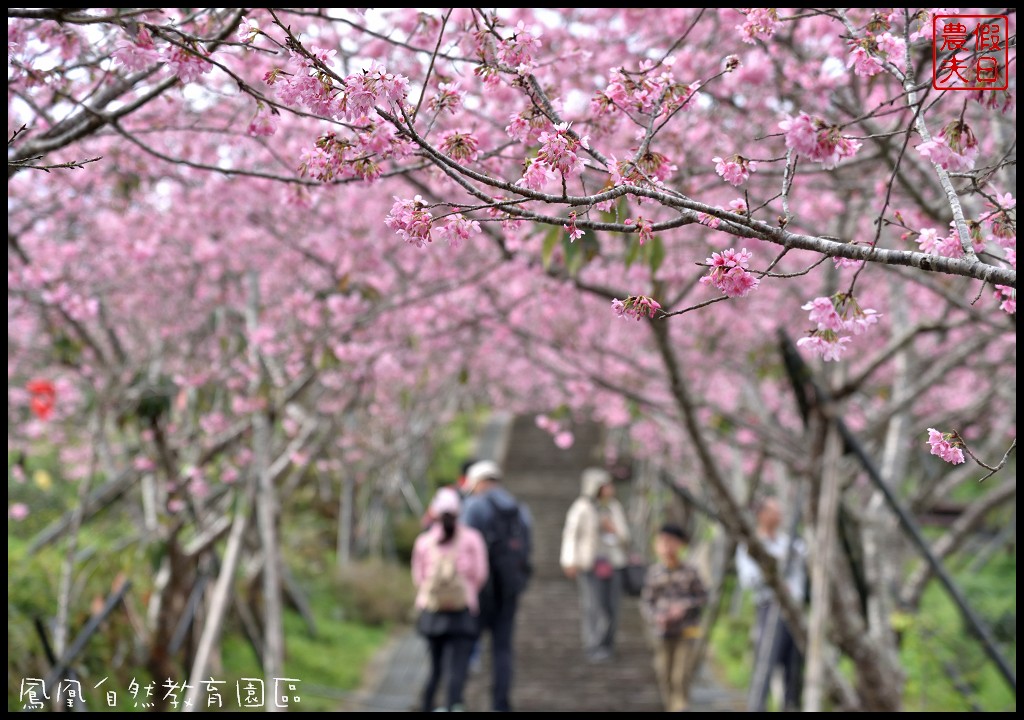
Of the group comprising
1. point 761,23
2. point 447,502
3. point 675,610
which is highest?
point 761,23

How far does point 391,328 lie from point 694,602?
3.16 metres

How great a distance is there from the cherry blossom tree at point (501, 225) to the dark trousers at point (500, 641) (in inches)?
60.1

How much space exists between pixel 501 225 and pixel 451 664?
3.77 metres

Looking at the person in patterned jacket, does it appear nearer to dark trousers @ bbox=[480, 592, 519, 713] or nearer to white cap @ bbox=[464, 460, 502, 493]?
Result: dark trousers @ bbox=[480, 592, 519, 713]

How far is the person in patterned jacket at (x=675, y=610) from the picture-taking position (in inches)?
266

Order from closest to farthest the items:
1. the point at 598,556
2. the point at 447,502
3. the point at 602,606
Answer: the point at 447,502, the point at 598,556, the point at 602,606

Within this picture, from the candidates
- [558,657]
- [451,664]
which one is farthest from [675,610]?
[558,657]

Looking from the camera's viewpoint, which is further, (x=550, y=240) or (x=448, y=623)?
(x=448, y=623)

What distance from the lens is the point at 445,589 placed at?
6.07 meters

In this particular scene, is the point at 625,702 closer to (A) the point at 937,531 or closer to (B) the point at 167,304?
(B) the point at 167,304

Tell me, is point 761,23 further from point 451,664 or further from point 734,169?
point 451,664

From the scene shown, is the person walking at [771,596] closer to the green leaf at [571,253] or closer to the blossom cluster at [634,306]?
the green leaf at [571,253]

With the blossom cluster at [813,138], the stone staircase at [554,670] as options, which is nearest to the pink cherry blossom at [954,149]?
the blossom cluster at [813,138]

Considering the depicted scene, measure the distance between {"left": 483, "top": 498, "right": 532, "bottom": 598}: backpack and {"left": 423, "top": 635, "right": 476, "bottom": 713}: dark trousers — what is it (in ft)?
2.09
